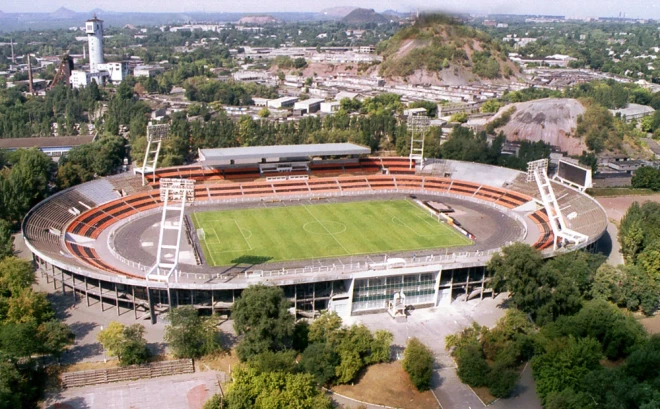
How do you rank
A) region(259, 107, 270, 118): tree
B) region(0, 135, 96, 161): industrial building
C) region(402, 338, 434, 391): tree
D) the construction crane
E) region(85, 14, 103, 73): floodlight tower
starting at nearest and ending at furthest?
region(402, 338, 434, 391): tree, region(0, 135, 96, 161): industrial building, region(259, 107, 270, 118): tree, the construction crane, region(85, 14, 103, 73): floodlight tower

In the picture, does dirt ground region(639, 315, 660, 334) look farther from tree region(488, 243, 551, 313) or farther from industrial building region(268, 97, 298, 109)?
industrial building region(268, 97, 298, 109)

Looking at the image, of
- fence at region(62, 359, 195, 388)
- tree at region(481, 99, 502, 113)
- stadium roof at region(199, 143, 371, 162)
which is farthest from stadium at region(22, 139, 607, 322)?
tree at region(481, 99, 502, 113)

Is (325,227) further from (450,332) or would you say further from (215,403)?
(215,403)

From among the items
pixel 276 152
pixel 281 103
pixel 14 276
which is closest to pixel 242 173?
pixel 276 152

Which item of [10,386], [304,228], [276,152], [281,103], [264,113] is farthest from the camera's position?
[281,103]

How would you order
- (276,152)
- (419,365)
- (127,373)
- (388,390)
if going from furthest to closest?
(276,152) → (127,373) → (388,390) → (419,365)

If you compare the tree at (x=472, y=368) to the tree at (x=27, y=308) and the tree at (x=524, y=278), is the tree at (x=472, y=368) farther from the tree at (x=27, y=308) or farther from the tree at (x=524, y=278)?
the tree at (x=27, y=308)

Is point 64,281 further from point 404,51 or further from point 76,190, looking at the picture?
point 404,51

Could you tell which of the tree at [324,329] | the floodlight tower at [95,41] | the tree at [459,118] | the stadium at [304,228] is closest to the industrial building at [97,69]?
the floodlight tower at [95,41]
